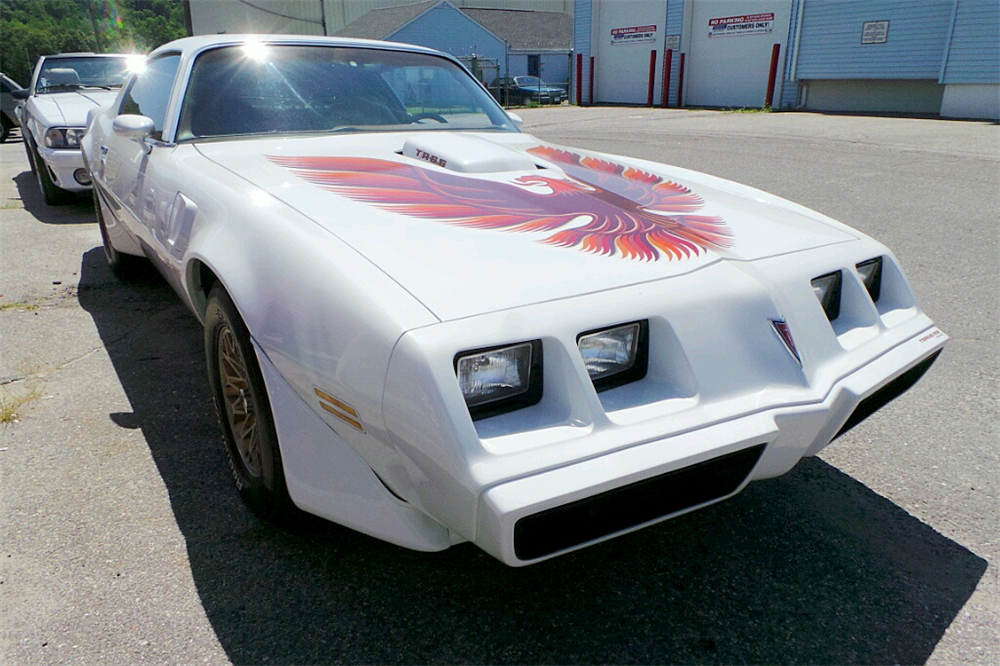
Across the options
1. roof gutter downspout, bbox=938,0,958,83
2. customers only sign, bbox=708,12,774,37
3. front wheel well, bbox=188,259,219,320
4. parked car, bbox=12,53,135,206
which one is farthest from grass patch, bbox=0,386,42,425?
customers only sign, bbox=708,12,774,37

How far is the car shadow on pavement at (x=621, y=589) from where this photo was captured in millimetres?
1659

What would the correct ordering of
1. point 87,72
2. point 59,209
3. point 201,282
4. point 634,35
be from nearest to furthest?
point 201,282 → point 59,209 → point 87,72 → point 634,35

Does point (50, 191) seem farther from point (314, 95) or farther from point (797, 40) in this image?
point (797, 40)

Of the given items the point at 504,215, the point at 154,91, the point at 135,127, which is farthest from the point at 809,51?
the point at 504,215

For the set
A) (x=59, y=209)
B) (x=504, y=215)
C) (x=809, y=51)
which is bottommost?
(x=59, y=209)

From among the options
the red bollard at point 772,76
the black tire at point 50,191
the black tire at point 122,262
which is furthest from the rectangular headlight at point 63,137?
the red bollard at point 772,76

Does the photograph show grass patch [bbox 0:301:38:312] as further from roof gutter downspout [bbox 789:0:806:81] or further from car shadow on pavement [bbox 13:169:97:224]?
roof gutter downspout [bbox 789:0:806:81]

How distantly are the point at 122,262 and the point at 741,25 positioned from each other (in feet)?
66.9

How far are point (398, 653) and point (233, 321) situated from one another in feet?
3.08

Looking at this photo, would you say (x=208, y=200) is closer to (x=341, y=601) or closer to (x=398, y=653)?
(x=341, y=601)

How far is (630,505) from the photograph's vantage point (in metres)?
1.48

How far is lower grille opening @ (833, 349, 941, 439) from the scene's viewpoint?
188 cm

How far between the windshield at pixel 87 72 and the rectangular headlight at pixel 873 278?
Answer: 26.5 ft

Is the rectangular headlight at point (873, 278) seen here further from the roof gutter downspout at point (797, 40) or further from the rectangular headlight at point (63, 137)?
the roof gutter downspout at point (797, 40)
